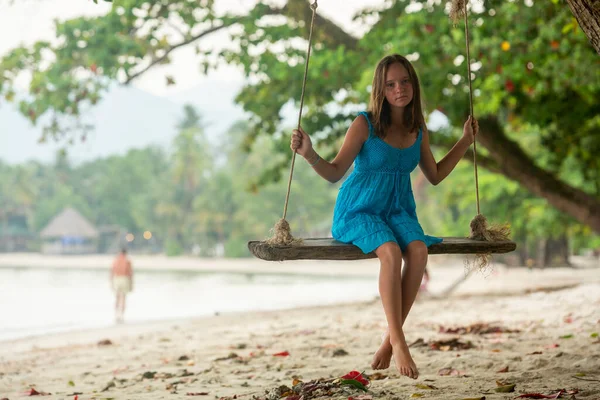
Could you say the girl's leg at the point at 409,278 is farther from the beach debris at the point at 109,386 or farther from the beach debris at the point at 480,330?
the beach debris at the point at 480,330

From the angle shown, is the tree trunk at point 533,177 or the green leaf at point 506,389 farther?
the tree trunk at point 533,177

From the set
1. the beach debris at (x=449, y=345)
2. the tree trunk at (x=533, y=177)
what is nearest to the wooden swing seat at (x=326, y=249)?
the beach debris at (x=449, y=345)

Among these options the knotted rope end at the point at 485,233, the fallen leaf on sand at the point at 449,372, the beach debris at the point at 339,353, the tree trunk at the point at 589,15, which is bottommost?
the beach debris at the point at 339,353

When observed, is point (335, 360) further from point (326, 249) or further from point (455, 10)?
point (455, 10)

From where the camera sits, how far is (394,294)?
3.50m

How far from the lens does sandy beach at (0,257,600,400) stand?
3.98m

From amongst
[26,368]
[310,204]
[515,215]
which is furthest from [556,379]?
[310,204]

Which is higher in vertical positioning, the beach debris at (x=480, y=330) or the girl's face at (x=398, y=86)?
the girl's face at (x=398, y=86)

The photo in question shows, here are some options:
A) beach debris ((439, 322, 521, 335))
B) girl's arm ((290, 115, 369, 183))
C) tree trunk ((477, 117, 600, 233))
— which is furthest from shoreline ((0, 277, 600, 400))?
tree trunk ((477, 117, 600, 233))

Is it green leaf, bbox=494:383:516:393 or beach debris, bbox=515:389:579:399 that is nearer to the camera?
beach debris, bbox=515:389:579:399

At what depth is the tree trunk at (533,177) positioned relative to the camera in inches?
427

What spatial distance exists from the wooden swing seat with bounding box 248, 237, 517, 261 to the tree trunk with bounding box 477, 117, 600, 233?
24.0ft

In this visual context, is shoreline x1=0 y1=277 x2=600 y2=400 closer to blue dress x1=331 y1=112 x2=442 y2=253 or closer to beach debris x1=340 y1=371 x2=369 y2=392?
beach debris x1=340 y1=371 x2=369 y2=392

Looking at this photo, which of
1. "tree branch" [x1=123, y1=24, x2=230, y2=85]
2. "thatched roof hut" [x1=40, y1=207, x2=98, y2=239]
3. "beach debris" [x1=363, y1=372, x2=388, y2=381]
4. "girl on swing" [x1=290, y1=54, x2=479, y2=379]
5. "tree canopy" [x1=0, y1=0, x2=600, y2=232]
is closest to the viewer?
"girl on swing" [x1=290, y1=54, x2=479, y2=379]
